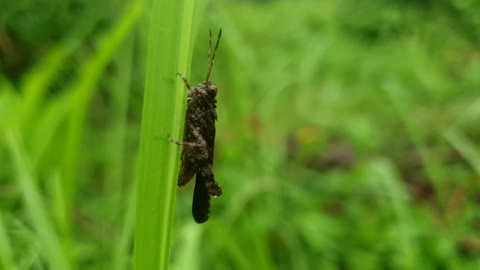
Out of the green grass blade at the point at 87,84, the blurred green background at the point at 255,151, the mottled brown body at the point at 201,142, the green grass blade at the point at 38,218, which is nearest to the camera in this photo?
the mottled brown body at the point at 201,142

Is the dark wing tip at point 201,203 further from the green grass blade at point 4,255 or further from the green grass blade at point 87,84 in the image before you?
the green grass blade at point 87,84

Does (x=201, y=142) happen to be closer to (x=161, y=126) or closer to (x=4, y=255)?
(x=161, y=126)

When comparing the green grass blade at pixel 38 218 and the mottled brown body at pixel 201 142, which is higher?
the mottled brown body at pixel 201 142

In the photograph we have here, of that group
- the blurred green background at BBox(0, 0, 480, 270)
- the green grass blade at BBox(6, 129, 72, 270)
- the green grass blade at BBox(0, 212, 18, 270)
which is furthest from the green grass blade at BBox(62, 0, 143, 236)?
the green grass blade at BBox(0, 212, 18, 270)

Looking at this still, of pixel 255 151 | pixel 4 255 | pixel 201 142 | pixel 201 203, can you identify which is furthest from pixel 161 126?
pixel 255 151

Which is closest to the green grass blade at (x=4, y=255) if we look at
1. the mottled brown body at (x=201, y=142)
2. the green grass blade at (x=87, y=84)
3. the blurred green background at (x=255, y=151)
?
the blurred green background at (x=255, y=151)

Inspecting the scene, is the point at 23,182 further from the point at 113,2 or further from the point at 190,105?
the point at 113,2

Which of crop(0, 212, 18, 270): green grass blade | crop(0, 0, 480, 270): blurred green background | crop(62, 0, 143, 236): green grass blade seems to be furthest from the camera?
crop(0, 0, 480, 270): blurred green background

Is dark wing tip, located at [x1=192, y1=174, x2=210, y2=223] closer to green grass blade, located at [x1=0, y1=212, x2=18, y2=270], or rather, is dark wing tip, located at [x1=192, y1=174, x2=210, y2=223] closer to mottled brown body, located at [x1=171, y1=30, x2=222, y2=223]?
mottled brown body, located at [x1=171, y1=30, x2=222, y2=223]
